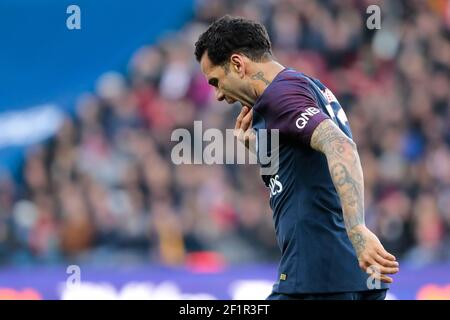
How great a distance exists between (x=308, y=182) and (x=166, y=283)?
5516 mm

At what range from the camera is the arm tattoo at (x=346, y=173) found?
3383 millimetres

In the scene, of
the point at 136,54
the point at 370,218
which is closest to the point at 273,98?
the point at 370,218

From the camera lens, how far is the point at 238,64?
13.3 ft

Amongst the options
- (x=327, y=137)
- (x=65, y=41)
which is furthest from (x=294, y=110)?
(x=65, y=41)

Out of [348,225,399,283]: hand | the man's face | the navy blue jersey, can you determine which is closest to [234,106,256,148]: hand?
the man's face

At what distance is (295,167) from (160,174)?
Result: 6540mm

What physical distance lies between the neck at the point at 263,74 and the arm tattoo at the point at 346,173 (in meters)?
Answer: 0.59

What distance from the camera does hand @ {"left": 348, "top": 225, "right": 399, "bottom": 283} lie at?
10.4ft

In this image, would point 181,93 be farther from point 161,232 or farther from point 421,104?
point 421,104

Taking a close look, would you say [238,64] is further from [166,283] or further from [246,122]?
[166,283]

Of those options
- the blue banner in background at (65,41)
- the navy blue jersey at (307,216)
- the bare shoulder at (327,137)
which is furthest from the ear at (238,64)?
the blue banner in background at (65,41)

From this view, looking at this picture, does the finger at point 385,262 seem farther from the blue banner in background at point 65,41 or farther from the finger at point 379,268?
the blue banner in background at point 65,41

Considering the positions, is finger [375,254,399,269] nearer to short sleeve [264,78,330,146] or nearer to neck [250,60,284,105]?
short sleeve [264,78,330,146]

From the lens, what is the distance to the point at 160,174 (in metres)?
10.2
